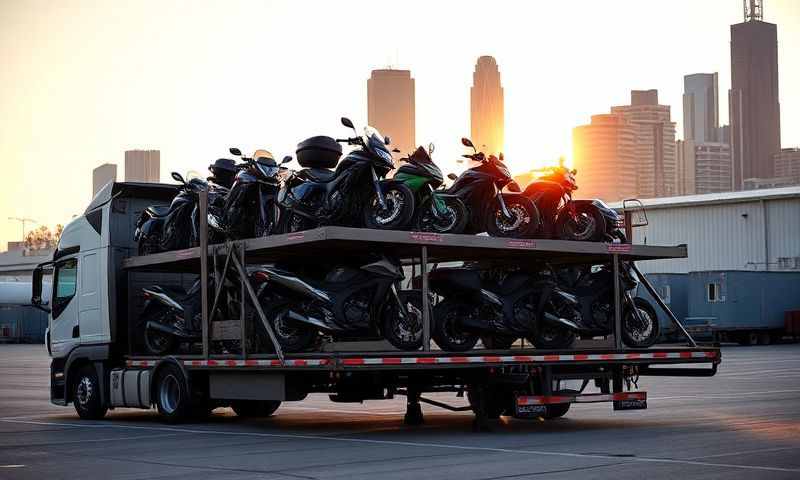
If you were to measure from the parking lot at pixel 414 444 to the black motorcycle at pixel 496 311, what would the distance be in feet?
3.95

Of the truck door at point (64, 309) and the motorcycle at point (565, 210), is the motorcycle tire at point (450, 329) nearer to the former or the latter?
the motorcycle at point (565, 210)

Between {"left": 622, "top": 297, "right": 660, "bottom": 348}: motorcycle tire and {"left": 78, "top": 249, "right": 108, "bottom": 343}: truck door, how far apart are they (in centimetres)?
817

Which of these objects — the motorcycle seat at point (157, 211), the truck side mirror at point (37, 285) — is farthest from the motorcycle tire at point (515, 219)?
the truck side mirror at point (37, 285)

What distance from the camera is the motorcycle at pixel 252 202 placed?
1719cm

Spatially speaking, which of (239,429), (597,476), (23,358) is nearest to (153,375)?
(239,429)

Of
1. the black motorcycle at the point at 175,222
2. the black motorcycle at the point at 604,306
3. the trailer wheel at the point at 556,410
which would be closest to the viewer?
the black motorcycle at the point at 604,306

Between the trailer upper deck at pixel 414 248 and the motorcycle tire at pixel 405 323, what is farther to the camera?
the motorcycle tire at pixel 405 323

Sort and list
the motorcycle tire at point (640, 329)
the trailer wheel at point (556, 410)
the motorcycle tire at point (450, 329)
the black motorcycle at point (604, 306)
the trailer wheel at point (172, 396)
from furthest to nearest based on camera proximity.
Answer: the trailer wheel at point (556, 410) → the trailer wheel at point (172, 396) → the motorcycle tire at point (640, 329) → the black motorcycle at point (604, 306) → the motorcycle tire at point (450, 329)

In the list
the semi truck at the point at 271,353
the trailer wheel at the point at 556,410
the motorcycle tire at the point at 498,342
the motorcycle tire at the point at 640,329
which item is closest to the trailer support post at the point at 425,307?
the semi truck at the point at 271,353

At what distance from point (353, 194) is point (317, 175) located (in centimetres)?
82

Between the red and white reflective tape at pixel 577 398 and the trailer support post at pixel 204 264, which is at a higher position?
the trailer support post at pixel 204 264

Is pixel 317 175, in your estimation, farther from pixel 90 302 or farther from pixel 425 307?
pixel 90 302

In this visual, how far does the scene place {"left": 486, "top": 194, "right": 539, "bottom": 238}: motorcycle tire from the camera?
54.2ft

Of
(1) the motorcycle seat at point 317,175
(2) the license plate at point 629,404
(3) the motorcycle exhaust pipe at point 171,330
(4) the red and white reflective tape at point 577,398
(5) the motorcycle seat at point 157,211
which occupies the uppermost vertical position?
(1) the motorcycle seat at point 317,175
